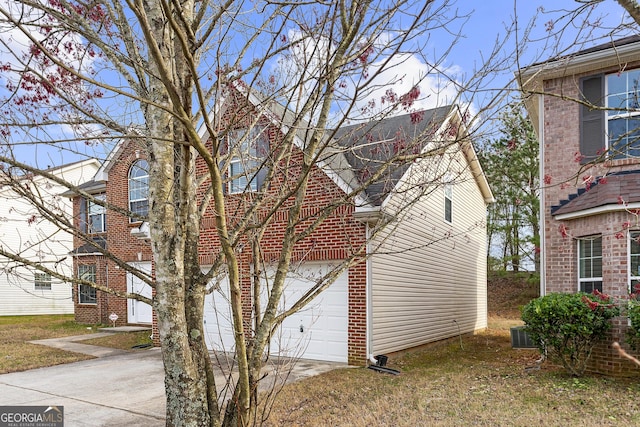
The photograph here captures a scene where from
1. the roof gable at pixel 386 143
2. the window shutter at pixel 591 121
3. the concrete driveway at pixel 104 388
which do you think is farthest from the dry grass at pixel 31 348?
the window shutter at pixel 591 121

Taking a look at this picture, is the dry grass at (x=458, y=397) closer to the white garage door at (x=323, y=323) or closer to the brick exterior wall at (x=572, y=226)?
the brick exterior wall at (x=572, y=226)

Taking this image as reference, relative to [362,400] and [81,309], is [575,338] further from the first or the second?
[81,309]

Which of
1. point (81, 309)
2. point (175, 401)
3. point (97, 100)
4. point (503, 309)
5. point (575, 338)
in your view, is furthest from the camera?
point (503, 309)

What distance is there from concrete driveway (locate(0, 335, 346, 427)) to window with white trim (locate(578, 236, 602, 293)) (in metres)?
4.97

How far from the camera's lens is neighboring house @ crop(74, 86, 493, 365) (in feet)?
24.2

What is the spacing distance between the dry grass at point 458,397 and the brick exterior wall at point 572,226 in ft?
2.32

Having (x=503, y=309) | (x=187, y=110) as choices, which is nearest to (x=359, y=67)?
(x=187, y=110)

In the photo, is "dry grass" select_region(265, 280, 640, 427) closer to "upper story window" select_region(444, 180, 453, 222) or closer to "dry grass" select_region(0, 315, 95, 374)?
"upper story window" select_region(444, 180, 453, 222)

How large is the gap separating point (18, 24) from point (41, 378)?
8162 millimetres

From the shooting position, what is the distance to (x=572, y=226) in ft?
31.2

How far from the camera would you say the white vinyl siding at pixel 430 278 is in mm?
10074

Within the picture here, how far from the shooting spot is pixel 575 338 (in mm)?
7891

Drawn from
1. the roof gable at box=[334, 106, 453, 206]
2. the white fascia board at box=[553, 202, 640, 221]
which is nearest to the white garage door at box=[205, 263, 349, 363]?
the roof gable at box=[334, 106, 453, 206]

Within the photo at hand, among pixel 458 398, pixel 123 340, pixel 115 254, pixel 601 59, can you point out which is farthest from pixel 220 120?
pixel 115 254
